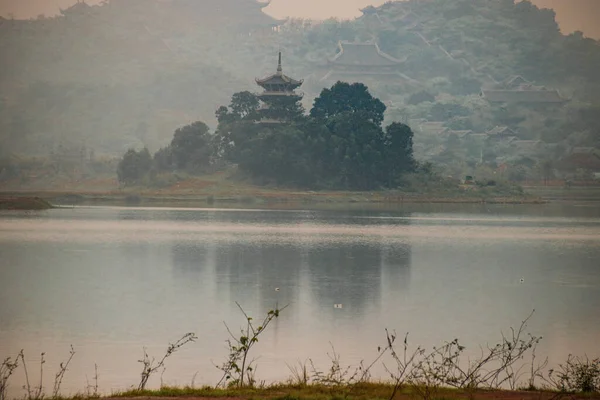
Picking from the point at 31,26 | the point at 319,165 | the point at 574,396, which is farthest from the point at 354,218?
the point at 31,26

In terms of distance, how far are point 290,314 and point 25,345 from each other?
22.2ft

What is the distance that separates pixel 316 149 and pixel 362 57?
93054mm

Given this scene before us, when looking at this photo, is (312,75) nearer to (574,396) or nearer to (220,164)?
(220,164)

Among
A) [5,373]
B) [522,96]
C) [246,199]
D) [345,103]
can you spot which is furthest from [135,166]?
[522,96]

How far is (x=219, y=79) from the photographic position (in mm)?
160125

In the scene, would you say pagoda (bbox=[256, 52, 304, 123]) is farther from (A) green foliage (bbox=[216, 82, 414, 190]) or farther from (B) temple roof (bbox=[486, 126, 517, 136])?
(B) temple roof (bbox=[486, 126, 517, 136])

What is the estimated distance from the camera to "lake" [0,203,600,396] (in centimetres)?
2028

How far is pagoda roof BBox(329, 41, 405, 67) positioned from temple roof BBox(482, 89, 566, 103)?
2185 centimetres

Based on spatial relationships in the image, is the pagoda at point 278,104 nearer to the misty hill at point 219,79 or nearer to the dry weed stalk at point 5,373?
the misty hill at point 219,79

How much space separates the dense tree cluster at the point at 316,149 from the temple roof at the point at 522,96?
6769cm

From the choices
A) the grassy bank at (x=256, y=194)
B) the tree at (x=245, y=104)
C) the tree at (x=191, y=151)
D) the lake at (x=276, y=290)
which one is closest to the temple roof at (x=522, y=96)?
the grassy bank at (x=256, y=194)

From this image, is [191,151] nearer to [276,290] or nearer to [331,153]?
[331,153]

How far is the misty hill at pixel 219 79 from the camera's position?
5472 inches

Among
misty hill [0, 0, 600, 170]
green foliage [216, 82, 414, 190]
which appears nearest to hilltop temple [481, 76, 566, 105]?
misty hill [0, 0, 600, 170]
